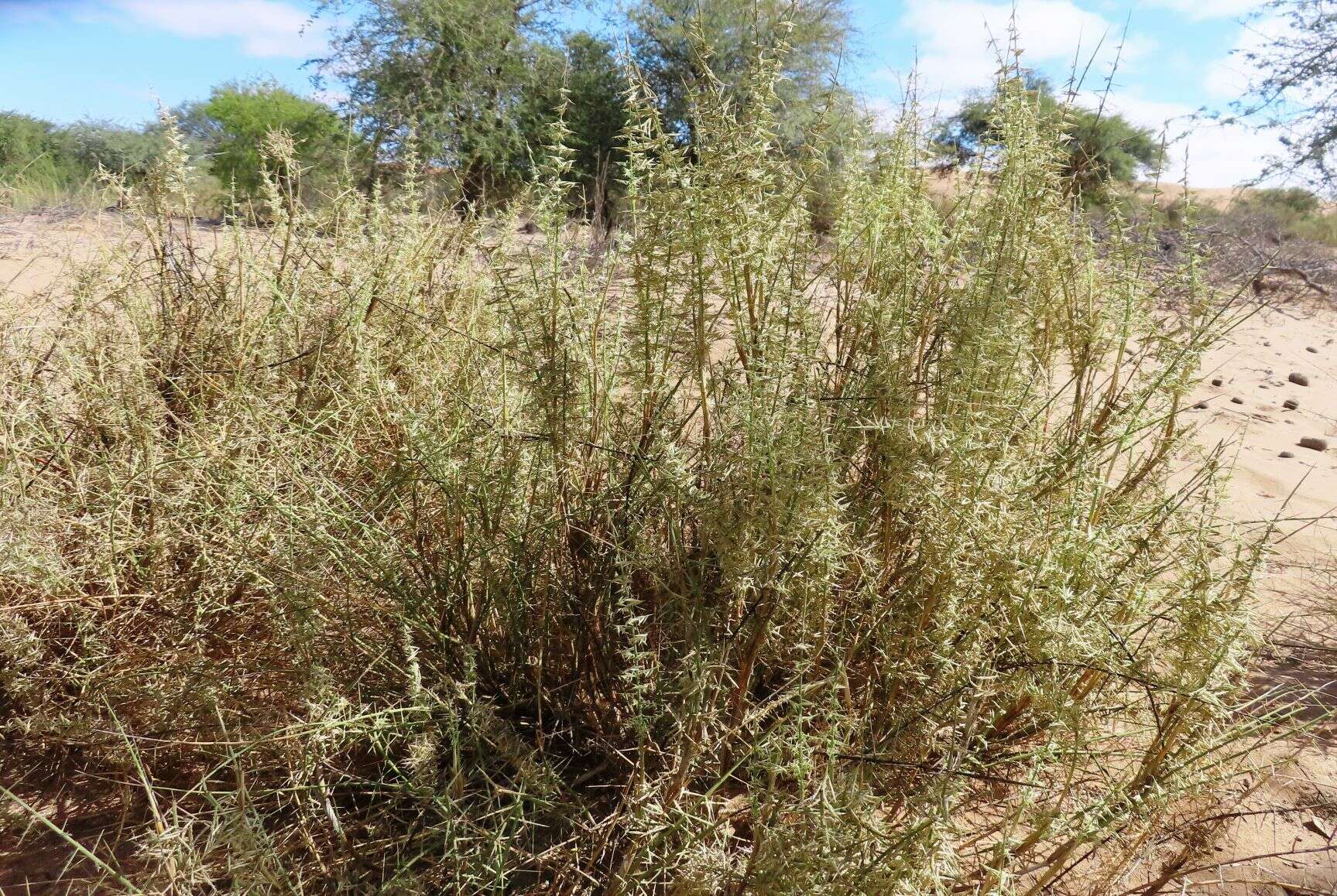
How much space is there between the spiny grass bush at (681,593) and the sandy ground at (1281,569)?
23cm

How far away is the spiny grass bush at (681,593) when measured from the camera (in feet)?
4.88

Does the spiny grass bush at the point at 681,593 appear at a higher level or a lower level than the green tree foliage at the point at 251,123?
lower

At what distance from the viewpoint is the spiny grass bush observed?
149 cm

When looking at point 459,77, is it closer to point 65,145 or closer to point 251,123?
point 251,123

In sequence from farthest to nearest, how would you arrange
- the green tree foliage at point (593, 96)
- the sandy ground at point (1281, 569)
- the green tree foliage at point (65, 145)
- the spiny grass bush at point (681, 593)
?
the green tree foliage at point (65, 145) < the green tree foliage at point (593, 96) < the sandy ground at point (1281, 569) < the spiny grass bush at point (681, 593)

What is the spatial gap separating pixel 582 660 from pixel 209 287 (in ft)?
6.89

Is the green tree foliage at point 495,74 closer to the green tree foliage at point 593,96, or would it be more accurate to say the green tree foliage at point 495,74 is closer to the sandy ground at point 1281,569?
the green tree foliage at point 593,96

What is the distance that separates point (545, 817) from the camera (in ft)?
5.52

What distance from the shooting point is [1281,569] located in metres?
3.10

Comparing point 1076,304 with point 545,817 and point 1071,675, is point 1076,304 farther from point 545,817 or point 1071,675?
point 545,817

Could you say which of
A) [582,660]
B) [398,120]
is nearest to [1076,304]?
[582,660]

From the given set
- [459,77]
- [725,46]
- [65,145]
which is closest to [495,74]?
[459,77]

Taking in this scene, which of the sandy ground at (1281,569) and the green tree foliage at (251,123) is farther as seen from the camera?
the green tree foliage at (251,123)

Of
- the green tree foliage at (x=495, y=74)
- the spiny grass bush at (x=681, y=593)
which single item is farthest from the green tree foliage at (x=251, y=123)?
the spiny grass bush at (x=681, y=593)
